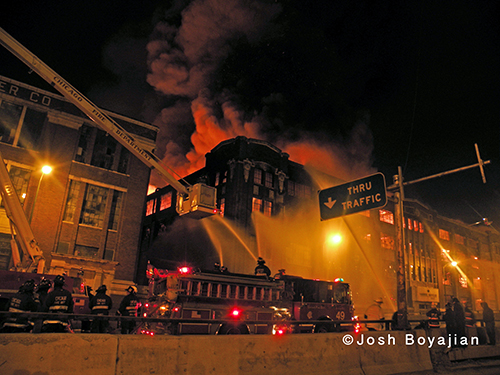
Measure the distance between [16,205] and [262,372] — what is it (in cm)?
1492

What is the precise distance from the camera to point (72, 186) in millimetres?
26031

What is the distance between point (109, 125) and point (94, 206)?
36.4 ft

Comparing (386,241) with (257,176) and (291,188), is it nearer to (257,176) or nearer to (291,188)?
(291,188)

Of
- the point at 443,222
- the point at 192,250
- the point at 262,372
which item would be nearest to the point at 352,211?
the point at 262,372

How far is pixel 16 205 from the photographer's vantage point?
53.5ft

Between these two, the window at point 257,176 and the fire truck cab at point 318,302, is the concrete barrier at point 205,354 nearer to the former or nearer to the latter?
the fire truck cab at point 318,302

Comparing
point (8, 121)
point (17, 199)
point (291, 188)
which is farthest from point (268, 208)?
point (17, 199)

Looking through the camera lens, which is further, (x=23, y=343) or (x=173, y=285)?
(x=173, y=285)

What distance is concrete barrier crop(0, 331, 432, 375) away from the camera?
4445mm

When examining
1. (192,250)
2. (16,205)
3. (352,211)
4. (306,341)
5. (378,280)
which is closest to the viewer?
(306,341)

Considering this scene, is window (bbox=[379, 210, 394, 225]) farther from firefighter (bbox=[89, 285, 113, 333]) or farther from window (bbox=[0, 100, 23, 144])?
firefighter (bbox=[89, 285, 113, 333])

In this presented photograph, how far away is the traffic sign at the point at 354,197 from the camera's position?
1007 cm

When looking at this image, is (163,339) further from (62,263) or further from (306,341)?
(62,263)

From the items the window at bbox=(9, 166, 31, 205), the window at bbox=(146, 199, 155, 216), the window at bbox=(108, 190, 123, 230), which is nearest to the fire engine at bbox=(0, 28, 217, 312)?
the window at bbox=(9, 166, 31, 205)
